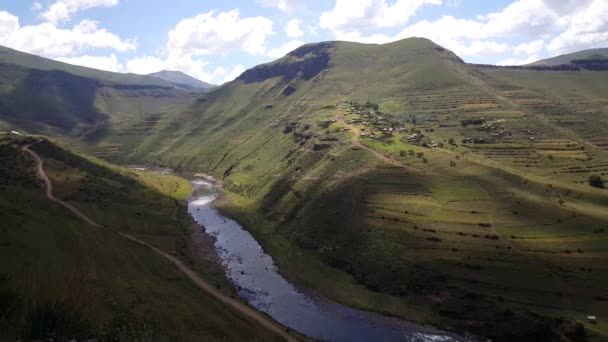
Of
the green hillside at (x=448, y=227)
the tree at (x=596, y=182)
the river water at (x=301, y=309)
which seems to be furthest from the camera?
the tree at (x=596, y=182)

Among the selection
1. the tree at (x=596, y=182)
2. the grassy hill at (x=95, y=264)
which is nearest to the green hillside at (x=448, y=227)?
the tree at (x=596, y=182)

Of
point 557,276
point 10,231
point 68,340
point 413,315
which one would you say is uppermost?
point 68,340

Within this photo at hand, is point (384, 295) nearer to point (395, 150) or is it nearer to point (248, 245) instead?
point (248, 245)

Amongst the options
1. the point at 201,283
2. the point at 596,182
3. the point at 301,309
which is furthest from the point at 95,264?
the point at 596,182

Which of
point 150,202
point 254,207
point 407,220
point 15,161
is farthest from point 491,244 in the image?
point 15,161

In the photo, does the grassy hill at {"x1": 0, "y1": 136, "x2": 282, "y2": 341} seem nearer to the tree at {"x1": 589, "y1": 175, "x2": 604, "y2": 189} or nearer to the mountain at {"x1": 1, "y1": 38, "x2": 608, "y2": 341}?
the mountain at {"x1": 1, "y1": 38, "x2": 608, "y2": 341}

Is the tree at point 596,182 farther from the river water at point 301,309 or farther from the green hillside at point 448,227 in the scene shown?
the river water at point 301,309
